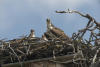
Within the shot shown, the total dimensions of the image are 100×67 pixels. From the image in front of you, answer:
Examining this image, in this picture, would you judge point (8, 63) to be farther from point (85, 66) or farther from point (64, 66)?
point (85, 66)

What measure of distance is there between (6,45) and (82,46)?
85.0 inches

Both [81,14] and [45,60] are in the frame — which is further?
[45,60]

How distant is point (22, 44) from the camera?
9.62 m

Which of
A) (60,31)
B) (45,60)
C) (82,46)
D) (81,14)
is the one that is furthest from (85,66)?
(60,31)

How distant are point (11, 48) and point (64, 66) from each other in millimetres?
1492

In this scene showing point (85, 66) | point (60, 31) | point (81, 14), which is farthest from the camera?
point (60, 31)

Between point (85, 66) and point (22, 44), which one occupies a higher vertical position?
point (22, 44)

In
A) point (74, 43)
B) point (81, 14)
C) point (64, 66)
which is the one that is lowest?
point (64, 66)

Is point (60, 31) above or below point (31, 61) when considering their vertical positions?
above

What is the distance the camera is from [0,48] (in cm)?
969

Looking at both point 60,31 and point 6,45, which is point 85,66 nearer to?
point 6,45

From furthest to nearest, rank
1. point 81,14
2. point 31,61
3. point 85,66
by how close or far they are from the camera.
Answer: point 31,61, point 85,66, point 81,14

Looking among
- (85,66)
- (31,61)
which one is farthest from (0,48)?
(85,66)

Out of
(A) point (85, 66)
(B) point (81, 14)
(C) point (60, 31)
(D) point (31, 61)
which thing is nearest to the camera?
(B) point (81, 14)
